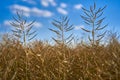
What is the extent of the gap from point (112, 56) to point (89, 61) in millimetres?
374

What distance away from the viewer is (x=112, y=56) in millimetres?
4738

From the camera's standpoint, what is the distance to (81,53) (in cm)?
523

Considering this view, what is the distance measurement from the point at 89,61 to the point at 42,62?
2.38 feet

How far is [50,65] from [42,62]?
16 cm

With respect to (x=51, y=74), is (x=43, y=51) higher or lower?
higher

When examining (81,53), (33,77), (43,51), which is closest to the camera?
(33,77)

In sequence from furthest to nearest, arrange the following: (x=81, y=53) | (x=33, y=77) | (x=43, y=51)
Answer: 1. (x=81, y=53)
2. (x=43, y=51)
3. (x=33, y=77)

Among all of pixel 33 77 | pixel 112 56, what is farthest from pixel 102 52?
pixel 33 77

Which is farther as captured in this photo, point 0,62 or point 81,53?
point 81,53

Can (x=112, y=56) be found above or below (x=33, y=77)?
above

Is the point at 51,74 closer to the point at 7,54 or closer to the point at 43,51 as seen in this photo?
the point at 43,51

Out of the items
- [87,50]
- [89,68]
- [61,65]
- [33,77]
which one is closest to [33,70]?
[33,77]

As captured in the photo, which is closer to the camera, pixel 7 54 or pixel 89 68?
pixel 89 68

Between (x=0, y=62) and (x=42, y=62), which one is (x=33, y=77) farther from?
(x=0, y=62)
